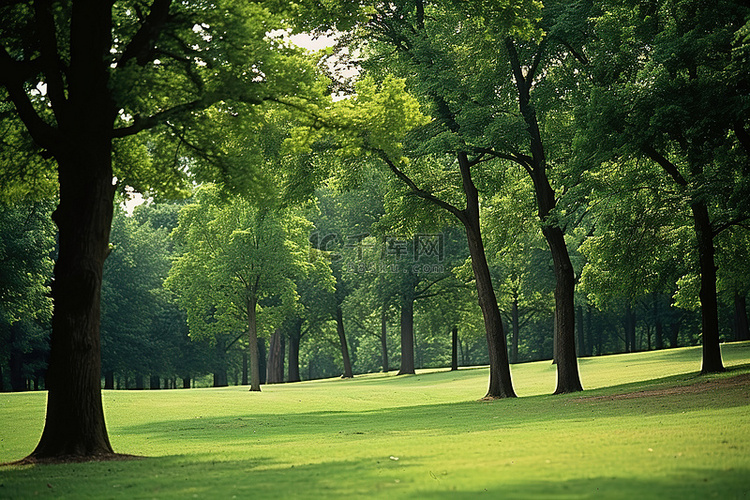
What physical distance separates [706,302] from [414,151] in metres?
11.3

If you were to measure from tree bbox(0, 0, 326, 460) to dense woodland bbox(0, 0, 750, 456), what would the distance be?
0.04m

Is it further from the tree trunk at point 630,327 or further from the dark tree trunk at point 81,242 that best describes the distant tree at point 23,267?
the tree trunk at point 630,327

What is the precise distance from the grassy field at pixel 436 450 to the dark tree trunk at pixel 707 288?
1.35 m

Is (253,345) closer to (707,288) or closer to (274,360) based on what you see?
(274,360)

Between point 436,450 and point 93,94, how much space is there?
28.6 ft

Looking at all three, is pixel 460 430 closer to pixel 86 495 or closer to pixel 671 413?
pixel 671 413

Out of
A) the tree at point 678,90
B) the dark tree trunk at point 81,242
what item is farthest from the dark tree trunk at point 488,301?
the dark tree trunk at point 81,242

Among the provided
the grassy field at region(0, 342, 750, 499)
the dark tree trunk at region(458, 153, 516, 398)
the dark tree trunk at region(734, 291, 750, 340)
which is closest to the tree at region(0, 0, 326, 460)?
the grassy field at region(0, 342, 750, 499)

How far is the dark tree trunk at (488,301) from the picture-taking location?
2886cm

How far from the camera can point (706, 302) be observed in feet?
85.8

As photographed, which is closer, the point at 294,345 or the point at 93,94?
the point at 93,94

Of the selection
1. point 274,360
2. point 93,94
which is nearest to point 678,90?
point 93,94

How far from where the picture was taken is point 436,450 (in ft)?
37.8

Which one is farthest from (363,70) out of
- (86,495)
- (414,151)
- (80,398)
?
(86,495)
